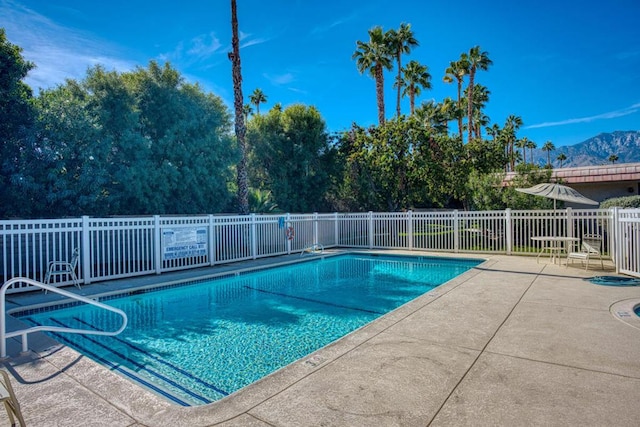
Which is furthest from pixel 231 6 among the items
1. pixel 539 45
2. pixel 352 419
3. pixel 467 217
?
pixel 539 45

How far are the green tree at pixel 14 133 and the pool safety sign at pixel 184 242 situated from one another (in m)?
4.82

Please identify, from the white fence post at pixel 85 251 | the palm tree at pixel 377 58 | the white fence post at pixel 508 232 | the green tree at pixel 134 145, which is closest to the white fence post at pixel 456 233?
the white fence post at pixel 508 232

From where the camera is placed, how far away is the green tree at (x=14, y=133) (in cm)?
1050

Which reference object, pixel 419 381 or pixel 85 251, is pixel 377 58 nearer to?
pixel 85 251

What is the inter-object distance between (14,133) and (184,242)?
6.22m

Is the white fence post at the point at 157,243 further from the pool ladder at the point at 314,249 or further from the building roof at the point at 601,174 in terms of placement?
the building roof at the point at 601,174

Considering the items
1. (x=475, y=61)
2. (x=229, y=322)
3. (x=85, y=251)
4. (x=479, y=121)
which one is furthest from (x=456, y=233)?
(x=479, y=121)

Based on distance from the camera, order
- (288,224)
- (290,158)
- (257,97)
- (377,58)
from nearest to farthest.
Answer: (288,224)
(290,158)
(377,58)
(257,97)

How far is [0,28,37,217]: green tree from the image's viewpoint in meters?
10.5

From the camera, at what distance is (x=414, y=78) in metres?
27.8

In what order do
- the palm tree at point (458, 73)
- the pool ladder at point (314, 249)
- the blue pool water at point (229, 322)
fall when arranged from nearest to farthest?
the blue pool water at point (229, 322) < the pool ladder at point (314, 249) < the palm tree at point (458, 73)

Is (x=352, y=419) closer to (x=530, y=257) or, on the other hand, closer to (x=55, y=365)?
(x=55, y=365)

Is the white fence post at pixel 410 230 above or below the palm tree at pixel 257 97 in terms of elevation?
below

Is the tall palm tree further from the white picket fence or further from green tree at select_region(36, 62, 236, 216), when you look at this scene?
green tree at select_region(36, 62, 236, 216)
